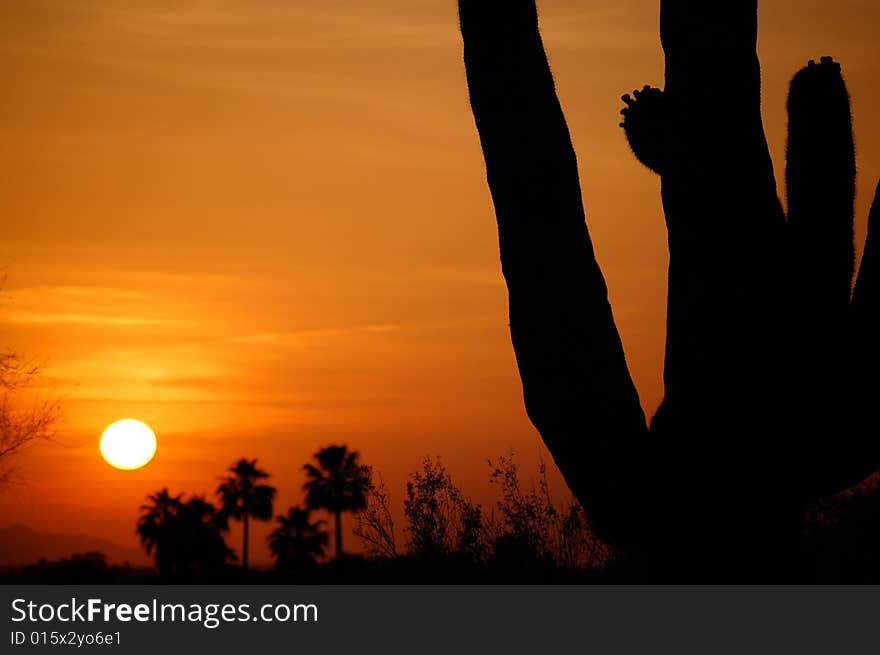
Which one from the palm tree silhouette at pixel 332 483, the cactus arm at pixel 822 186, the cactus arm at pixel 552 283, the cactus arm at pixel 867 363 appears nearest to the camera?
the cactus arm at pixel 867 363

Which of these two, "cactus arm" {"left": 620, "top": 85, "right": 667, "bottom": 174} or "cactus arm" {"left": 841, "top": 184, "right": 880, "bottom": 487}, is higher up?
"cactus arm" {"left": 620, "top": 85, "right": 667, "bottom": 174}

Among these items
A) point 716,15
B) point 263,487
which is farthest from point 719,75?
point 263,487

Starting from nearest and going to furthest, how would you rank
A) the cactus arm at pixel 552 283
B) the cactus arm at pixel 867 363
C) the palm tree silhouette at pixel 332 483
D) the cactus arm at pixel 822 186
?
1. the cactus arm at pixel 867 363
2. the cactus arm at pixel 822 186
3. the cactus arm at pixel 552 283
4. the palm tree silhouette at pixel 332 483

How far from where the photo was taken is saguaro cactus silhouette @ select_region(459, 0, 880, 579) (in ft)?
17.9

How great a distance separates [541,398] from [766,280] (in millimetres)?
1302

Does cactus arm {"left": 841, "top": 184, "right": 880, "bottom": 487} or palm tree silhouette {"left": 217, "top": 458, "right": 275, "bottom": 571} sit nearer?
cactus arm {"left": 841, "top": 184, "right": 880, "bottom": 487}

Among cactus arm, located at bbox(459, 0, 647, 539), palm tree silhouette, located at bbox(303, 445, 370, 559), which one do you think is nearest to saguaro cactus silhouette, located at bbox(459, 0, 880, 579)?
cactus arm, located at bbox(459, 0, 647, 539)

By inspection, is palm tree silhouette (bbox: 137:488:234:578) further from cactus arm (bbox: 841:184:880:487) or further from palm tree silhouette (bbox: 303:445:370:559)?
cactus arm (bbox: 841:184:880:487)

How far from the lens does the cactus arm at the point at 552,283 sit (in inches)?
227

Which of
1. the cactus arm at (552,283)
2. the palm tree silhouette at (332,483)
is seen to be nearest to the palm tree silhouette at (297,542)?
the palm tree silhouette at (332,483)

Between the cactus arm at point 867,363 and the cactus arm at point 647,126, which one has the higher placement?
the cactus arm at point 647,126

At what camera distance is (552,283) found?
5.81 meters

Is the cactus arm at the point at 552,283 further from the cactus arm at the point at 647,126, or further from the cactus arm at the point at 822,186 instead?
the cactus arm at the point at 822,186
